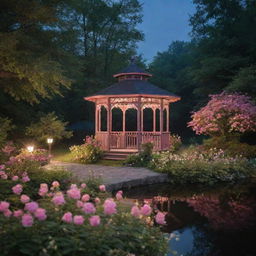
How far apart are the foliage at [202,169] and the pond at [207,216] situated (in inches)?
31.5

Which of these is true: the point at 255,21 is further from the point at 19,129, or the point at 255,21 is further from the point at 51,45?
the point at 19,129

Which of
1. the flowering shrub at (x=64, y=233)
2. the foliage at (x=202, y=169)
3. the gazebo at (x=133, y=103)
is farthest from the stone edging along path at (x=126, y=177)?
the flowering shrub at (x=64, y=233)

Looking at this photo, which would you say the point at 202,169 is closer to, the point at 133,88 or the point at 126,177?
the point at 126,177

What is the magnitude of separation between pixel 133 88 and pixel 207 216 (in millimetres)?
10298

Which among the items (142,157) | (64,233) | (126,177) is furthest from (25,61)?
(142,157)

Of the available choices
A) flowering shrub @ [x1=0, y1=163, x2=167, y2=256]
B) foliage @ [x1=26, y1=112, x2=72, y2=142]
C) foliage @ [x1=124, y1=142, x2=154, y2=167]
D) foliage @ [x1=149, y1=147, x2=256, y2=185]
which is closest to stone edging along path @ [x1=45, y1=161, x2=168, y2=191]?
foliage @ [x1=149, y1=147, x2=256, y2=185]

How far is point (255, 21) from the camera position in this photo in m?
23.0

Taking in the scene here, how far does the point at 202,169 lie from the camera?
42.4ft

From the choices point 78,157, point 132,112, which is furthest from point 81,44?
point 78,157

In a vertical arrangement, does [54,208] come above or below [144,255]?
above

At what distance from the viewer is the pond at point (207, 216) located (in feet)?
19.0

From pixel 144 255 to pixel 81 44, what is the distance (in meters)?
27.6

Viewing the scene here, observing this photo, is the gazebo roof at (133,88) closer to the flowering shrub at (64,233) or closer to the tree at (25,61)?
the tree at (25,61)

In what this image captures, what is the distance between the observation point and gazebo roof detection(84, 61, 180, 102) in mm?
16734
